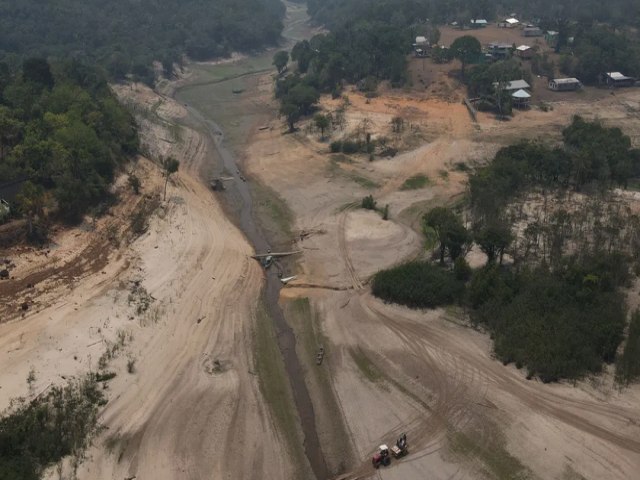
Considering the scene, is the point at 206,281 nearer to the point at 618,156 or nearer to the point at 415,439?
the point at 415,439

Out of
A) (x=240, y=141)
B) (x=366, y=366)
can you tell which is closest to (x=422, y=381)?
(x=366, y=366)

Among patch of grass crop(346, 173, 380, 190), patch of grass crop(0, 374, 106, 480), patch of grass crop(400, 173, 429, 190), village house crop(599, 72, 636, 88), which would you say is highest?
patch of grass crop(0, 374, 106, 480)

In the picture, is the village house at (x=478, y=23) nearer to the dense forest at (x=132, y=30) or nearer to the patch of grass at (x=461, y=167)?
the dense forest at (x=132, y=30)

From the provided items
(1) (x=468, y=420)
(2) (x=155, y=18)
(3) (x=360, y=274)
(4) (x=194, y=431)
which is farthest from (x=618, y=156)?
(2) (x=155, y=18)

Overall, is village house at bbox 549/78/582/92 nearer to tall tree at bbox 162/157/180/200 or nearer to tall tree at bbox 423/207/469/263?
tall tree at bbox 423/207/469/263

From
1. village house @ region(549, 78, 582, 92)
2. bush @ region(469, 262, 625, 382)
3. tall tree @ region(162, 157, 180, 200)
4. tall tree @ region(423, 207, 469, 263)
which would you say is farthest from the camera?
village house @ region(549, 78, 582, 92)

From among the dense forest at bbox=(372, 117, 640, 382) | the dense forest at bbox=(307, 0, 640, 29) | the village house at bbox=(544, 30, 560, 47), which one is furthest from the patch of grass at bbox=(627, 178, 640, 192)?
the dense forest at bbox=(307, 0, 640, 29)

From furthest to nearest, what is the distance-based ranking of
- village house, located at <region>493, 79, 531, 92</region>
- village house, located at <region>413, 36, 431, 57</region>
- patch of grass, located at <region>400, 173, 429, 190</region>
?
village house, located at <region>413, 36, 431, 57</region>, village house, located at <region>493, 79, 531, 92</region>, patch of grass, located at <region>400, 173, 429, 190</region>
